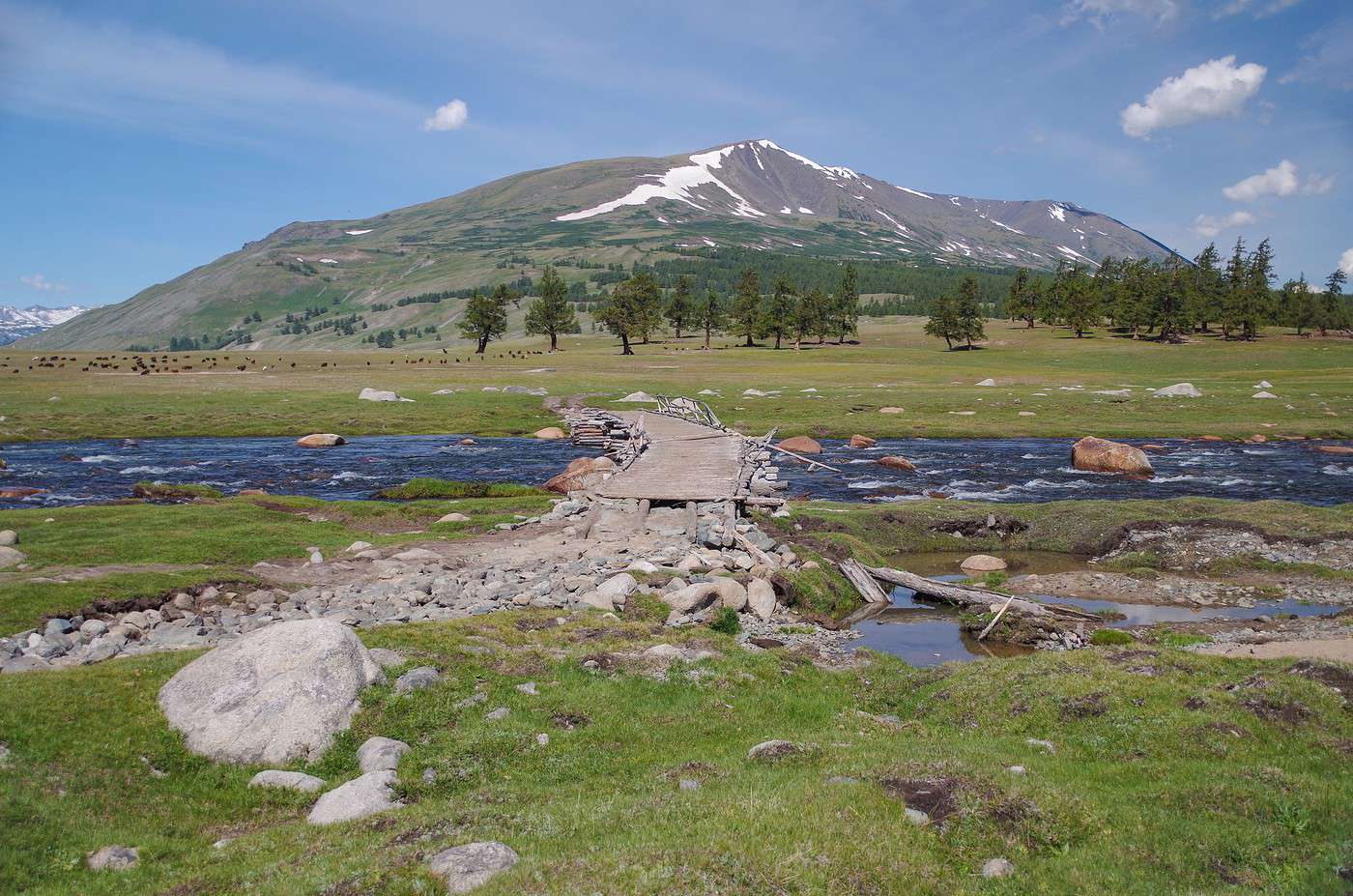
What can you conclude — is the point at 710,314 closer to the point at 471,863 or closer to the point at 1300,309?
the point at 1300,309

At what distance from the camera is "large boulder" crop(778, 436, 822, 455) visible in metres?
53.1

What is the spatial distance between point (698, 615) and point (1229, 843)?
13.7 meters

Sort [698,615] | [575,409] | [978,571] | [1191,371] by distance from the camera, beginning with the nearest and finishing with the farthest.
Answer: [698,615]
[978,571]
[575,409]
[1191,371]

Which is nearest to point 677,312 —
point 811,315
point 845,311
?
point 811,315

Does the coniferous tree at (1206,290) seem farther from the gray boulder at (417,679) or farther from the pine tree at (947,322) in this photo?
the gray boulder at (417,679)

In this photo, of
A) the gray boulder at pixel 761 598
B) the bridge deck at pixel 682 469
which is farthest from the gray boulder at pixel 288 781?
the bridge deck at pixel 682 469

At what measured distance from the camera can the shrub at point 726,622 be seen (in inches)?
813

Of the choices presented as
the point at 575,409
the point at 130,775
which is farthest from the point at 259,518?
the point at 575,409

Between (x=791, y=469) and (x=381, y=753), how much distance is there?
38362 millimetres

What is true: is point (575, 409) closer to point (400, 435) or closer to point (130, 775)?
point (400, 435)

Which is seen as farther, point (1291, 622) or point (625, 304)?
point (625, 304)

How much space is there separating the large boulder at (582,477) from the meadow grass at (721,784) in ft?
77.8

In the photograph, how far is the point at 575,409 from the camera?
7150 cm

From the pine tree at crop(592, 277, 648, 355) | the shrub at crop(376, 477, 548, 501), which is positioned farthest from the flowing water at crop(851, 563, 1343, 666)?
the pine tree at crop(592, 277, 648, 355)
